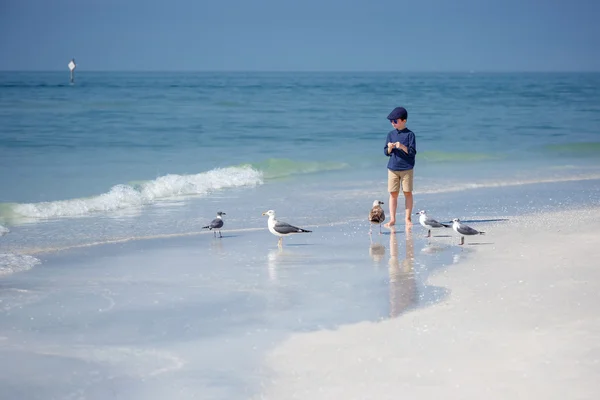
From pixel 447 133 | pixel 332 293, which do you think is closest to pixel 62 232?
pixel 332 293

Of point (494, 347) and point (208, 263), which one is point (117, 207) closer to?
point (208, 263)

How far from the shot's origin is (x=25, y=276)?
8.91 meters

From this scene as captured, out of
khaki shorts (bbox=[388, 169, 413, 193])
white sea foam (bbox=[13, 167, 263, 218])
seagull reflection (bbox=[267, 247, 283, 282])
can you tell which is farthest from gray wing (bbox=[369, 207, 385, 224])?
white sea foam (bbox=[13, 167, 263, 218])

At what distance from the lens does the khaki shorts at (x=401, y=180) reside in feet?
38.7

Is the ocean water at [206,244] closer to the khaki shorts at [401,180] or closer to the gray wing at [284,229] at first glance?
the gray wing at [284,229]

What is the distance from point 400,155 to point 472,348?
18.2 ft

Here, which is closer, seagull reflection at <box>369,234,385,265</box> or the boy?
seagull reflection at <box>369,234,385,265</box>

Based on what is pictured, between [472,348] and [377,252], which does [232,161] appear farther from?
[472,348]

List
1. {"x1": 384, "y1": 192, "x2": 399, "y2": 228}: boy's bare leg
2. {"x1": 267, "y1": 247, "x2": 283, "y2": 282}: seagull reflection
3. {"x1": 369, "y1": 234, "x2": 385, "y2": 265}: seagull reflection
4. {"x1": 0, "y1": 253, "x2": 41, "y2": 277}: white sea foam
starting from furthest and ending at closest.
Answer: {"x1": 384, "y1": 192, "x2": 399, "y2": 228}: boy's bare leg → {"x1": 369, "y1": 234, "x2": 385, "y2": 265}: seagull reflection → {"x1": 0, "y1": 253, "x2": 41, "y2": 277}: white sea foam → {"x1": 267, "y1": 247, "x2": 283, "y2": 282}: seagull reflection

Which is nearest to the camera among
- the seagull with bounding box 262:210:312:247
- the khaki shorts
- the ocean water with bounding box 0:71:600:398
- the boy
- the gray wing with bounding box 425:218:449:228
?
the ocean water with bounding box 0:71:600:398

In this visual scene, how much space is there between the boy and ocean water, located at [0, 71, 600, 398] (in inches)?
25.3

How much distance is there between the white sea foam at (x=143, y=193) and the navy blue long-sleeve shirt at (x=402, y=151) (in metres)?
4.37

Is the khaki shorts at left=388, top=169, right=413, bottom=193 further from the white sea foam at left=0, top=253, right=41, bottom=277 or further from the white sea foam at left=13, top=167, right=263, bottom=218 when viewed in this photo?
the white sea foam at left=0, top=253, right=41, bottom=277

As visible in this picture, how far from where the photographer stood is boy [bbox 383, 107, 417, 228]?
37.8 feet
